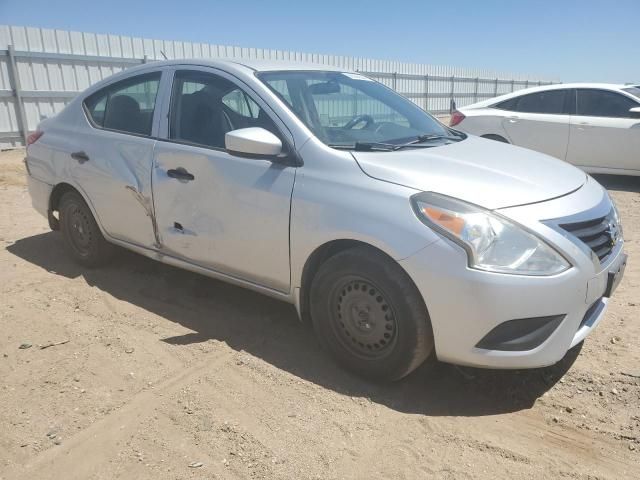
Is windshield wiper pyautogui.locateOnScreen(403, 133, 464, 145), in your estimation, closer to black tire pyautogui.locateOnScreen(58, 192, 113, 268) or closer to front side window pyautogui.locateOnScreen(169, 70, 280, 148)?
front side window pyautogui.locateOnScreen(169, 70, 280, 148)

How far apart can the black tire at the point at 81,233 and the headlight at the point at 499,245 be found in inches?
124

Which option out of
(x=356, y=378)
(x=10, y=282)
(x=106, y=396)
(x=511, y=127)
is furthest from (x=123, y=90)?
(x=511, y=127)

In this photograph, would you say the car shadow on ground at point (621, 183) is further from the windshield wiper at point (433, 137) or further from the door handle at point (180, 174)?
the door handle at point (180, 174)

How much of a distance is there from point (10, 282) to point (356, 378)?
Result: 125 inches

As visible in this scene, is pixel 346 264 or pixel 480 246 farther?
pixel 346 264

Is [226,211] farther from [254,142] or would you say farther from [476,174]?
[476,174]

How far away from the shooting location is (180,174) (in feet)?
11.9

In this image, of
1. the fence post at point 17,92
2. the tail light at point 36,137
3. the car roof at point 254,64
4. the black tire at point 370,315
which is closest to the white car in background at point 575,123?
the car roof at point 254,64

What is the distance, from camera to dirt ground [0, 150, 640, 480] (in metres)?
2.39

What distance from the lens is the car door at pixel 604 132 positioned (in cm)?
781

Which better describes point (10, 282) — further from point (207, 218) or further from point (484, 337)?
point (484, 337)

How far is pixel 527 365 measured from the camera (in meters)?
2.60

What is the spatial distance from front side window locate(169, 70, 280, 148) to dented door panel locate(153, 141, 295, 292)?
110 mm

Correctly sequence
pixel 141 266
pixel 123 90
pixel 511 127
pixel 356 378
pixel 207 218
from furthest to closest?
pixel 511 127 → pixel 141 266 → pixel 123 90 → pixel 207 218 → pixel 356 378
